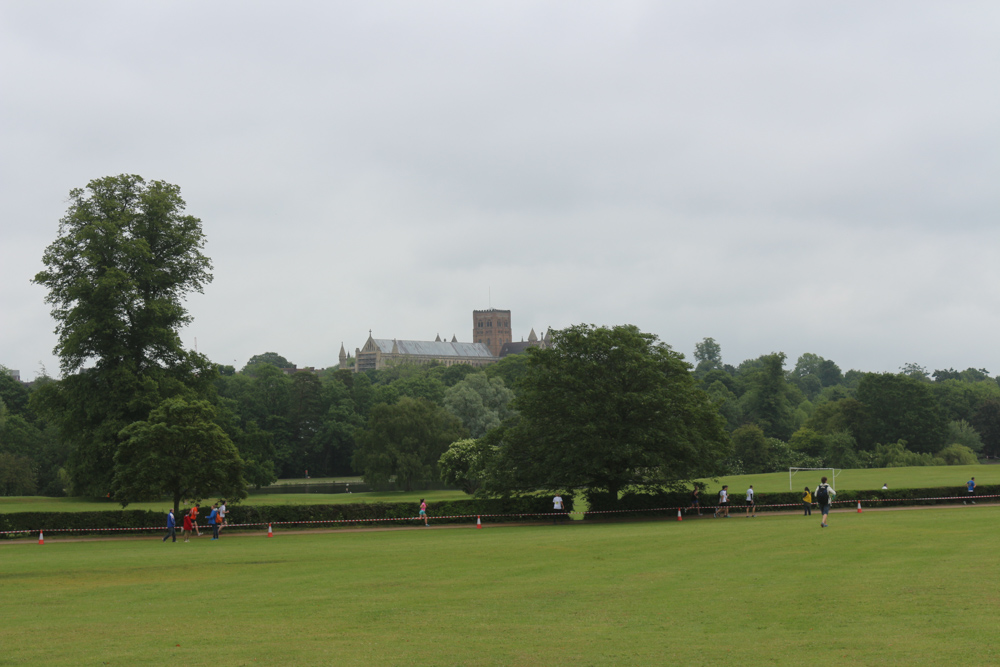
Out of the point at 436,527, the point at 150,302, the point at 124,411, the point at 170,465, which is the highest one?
the point at 150,302

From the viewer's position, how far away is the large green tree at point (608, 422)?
4350cm

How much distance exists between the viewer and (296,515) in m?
43.1

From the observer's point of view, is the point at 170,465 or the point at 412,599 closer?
the point at 412,599

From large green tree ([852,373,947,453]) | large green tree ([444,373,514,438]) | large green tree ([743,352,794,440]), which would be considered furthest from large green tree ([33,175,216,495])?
large green tree ([743,352,794,440])

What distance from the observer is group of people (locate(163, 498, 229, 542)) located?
37.1 meters

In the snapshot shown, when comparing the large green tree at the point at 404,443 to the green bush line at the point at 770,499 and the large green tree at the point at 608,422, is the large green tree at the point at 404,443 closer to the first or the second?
the large green tree at the point at 608,422

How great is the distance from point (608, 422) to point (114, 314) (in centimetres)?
2620

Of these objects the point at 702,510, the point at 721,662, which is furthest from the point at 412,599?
the point at 702,510

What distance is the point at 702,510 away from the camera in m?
46.8

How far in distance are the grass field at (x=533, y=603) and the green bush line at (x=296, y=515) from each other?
431 inches

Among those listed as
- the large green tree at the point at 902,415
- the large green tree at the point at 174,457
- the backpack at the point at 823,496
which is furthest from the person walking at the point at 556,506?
the large green tree at the point at 902,415

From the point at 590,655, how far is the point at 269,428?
9748 cm

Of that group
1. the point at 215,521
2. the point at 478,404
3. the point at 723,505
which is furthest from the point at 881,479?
the point at 215,521

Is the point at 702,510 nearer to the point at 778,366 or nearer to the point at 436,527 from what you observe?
the point at 436,527
